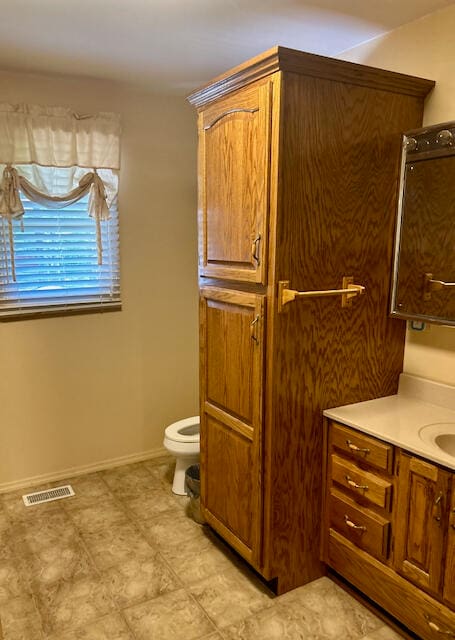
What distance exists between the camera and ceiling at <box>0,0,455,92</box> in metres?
1.97

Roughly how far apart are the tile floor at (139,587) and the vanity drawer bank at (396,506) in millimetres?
204

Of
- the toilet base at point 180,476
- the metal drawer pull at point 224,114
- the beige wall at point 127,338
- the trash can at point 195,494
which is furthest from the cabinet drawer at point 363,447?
Answer: the beige wall at point 127,338

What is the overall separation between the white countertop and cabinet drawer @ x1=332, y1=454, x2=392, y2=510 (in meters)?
0.18

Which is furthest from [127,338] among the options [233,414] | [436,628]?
[436,628]

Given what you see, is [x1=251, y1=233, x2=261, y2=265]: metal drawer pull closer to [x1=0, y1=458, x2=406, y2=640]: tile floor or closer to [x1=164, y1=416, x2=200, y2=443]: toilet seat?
[x1=164, y1=416, x2=200, y2=443]: toilet seat

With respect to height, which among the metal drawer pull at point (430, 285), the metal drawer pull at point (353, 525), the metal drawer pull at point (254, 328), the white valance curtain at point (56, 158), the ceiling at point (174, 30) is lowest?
the metal drawer pull at point (353, 525)

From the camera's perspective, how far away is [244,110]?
192 cm

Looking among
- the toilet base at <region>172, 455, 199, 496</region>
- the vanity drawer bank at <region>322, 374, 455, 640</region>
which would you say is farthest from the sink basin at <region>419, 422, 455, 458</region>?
the toilet base at <region>172, 455, 199, 496</region>

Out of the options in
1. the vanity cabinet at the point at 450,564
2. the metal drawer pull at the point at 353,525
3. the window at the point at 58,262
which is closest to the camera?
the vanity cabinet at the point at 450,564

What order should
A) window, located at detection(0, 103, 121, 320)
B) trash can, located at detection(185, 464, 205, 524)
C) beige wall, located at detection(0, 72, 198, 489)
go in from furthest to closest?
1. beige wall, located at detection(0, 72, 198, 489)
2. window, located at detection(0, 103, 121, 320)
3. trash can, located at detection(185, 464, 205, 524)

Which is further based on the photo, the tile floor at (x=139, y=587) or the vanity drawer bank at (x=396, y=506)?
the tile floor at (x=139, y=587)

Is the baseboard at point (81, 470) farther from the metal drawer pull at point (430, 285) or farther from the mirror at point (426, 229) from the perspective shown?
the metal drawer pull at point (430, 285)

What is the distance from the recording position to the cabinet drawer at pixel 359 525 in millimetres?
1911

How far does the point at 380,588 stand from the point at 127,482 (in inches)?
67.8
